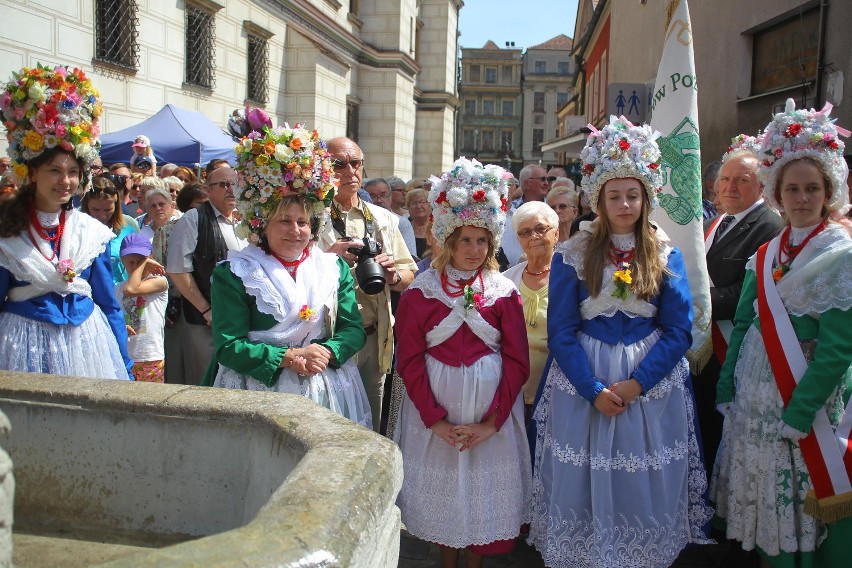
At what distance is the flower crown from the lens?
3701mm

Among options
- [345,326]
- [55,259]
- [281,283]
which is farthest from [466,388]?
[55,259]

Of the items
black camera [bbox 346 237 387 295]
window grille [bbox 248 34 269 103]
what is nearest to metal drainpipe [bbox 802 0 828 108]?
black camera [bbox 346 237 387 295]

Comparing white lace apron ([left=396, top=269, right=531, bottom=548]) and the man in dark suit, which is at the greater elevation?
the man in dark suit

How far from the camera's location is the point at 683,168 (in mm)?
4199

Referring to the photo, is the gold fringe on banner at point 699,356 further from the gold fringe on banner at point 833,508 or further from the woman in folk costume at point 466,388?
the woman in folk costume at point 466,388

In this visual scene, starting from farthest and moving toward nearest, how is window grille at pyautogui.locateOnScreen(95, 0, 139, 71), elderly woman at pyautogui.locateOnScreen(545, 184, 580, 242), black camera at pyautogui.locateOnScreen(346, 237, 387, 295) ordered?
window grille at pyautogui.locateOnScreen(95, 0, 139, 71) → elderly woman at pyautogui.locateOnScreen(545, 184, 580, 242) → black camera at pyautogui.locateOnScreen(346, 237, 387, 295)

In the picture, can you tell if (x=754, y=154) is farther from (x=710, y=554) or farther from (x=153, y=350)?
(x=153, y=350)

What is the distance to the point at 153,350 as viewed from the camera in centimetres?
528

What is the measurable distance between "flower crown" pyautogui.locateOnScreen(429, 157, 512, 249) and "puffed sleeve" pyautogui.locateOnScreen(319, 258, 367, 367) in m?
0.52

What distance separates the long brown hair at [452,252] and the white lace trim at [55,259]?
67.2 inches

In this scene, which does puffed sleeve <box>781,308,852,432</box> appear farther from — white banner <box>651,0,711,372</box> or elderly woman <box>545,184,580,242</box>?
elderly woman <box>545,184,580,242</box>

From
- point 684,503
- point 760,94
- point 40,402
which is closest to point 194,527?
point 40,402

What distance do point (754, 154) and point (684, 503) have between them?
220 cm

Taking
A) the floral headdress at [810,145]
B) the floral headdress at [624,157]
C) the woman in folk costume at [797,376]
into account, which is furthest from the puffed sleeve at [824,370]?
the floral headdress at [624,157]
